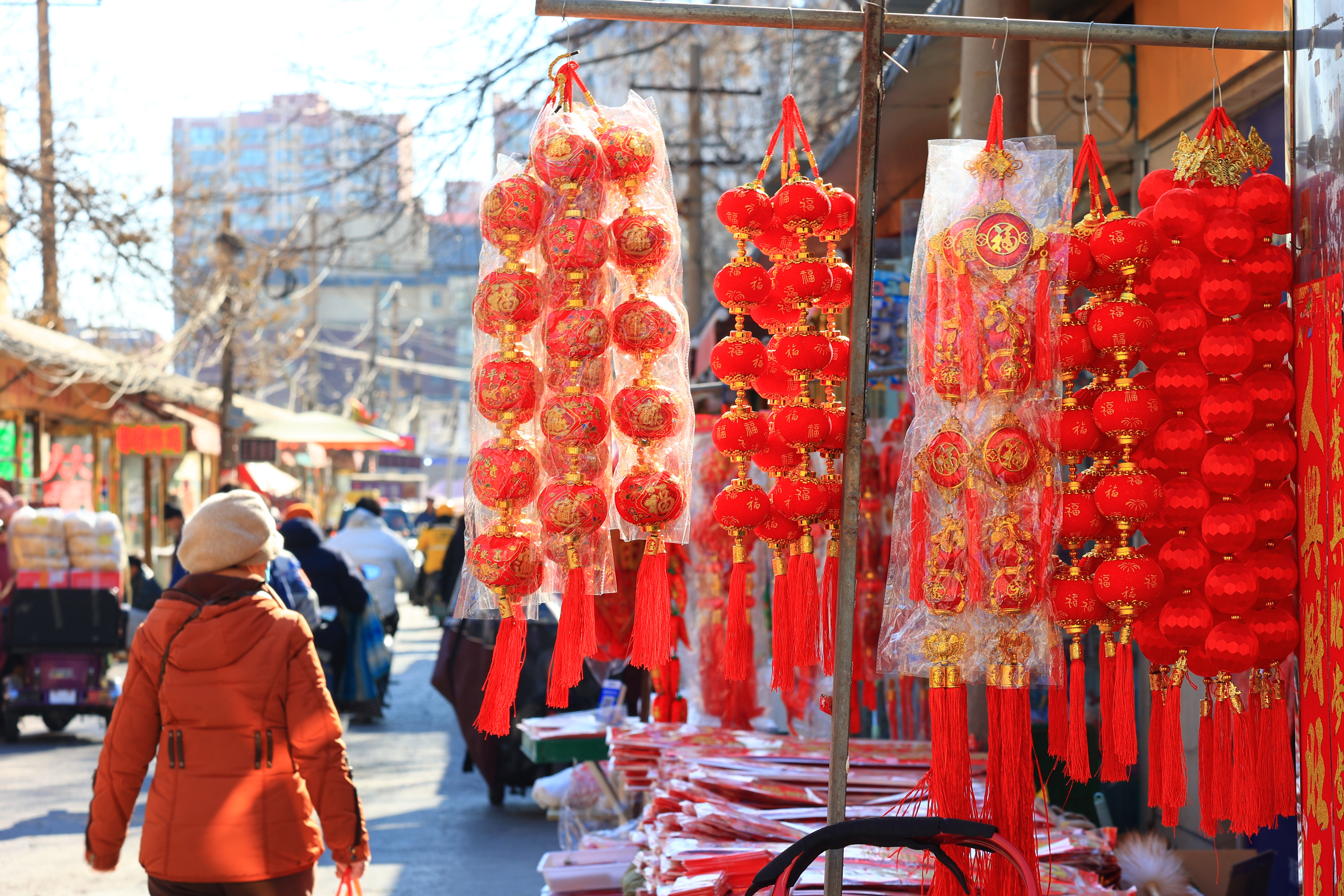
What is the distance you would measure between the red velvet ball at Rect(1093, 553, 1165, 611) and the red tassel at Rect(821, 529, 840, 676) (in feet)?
1.76

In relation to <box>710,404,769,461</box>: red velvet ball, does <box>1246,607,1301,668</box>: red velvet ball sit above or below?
below

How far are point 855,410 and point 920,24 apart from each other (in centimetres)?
80

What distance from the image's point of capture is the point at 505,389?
2.45 meters

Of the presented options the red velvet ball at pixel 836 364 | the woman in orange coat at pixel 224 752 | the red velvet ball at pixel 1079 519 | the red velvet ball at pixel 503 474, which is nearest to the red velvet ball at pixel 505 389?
the red velvet ball at pixel 503 474

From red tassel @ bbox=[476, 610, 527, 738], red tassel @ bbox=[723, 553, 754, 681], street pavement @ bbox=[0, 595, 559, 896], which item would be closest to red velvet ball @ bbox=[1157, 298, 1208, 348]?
red tassel @ bbox=[723, 553, 754, 681]

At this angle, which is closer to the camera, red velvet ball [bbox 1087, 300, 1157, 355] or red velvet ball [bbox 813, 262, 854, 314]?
red velvet ball [bbox 1087, 300, 1157, 355]

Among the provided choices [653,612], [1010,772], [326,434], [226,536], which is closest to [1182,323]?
[1010,772]

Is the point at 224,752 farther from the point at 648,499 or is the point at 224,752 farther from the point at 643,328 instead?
the point at 643,328

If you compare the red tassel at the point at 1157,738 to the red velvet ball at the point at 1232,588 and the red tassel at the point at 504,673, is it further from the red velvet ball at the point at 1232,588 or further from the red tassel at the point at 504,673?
the red tassel at the point at 504,673

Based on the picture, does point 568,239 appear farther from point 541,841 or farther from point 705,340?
point 705,340

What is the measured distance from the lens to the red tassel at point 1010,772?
89.4 inches

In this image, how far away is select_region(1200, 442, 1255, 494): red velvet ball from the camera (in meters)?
2.29

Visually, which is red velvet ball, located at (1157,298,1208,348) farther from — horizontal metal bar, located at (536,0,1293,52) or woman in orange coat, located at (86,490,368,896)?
woman in orange coat, located at (86,490,368,896)

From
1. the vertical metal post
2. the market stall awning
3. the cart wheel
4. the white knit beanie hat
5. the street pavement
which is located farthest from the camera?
the market stall awning
